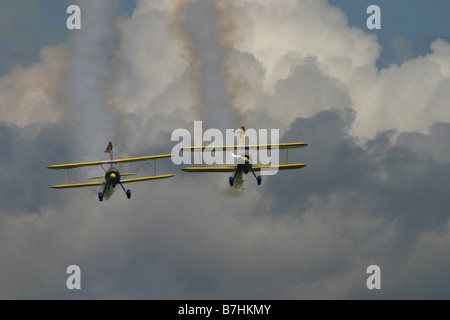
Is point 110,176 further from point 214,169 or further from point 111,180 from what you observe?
point 214,169

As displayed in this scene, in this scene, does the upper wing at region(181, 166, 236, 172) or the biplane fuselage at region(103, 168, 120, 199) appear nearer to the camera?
the upper wing at region(181, 166, 236, 172)

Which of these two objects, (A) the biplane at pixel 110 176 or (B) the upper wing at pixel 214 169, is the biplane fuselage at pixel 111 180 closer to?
(A) the biplane at pixel 110 176

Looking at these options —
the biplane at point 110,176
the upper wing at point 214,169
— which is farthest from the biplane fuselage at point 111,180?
the upper wing at point 214,169

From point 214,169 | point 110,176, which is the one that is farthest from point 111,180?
point 214,169

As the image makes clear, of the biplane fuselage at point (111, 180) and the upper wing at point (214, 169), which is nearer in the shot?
the upper wing at point (214, 169)

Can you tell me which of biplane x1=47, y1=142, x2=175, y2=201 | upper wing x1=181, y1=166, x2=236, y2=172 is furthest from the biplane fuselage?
upper wing x1=181, y1=166, x2=236, y2=172

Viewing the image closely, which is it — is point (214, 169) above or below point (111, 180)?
above

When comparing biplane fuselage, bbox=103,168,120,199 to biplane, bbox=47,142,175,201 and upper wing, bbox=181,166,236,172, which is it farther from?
upper wing, bbox=181,166,236,172

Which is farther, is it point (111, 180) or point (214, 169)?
point (111, 180)
